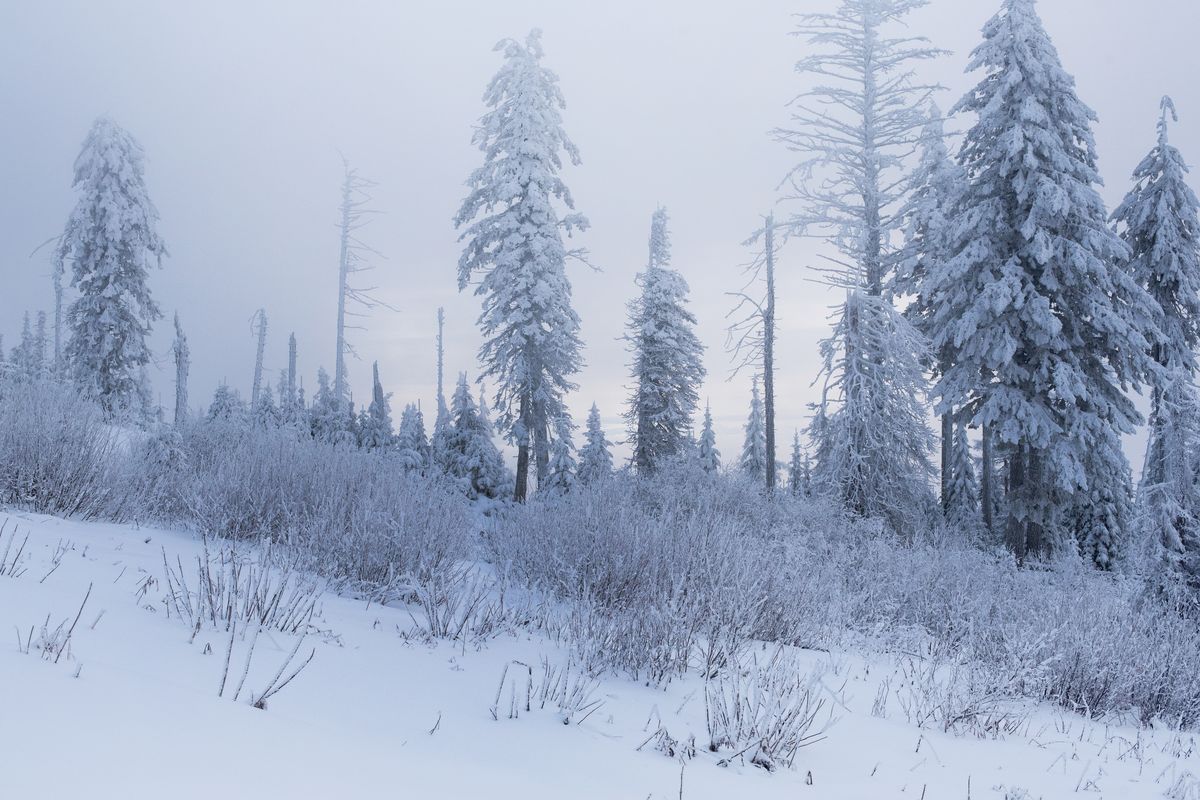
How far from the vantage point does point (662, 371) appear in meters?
27.1

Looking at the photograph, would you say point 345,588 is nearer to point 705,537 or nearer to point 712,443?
point 705,537

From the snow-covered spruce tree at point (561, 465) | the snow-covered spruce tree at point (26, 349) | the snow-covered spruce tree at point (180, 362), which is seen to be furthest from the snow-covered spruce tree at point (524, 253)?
the snow-covered spruce tree at point (26, 349)

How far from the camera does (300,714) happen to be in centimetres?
286

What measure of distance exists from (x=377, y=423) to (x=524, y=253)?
9.57 metres

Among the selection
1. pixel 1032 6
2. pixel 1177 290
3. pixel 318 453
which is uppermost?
pixel 1032 6

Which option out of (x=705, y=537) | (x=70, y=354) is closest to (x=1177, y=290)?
(x=705, y=537)

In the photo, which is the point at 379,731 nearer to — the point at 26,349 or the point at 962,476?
the point at 962,476

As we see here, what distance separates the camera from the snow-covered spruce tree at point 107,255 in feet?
74.1

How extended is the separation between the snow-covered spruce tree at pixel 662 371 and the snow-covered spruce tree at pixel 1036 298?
1179 centimetres

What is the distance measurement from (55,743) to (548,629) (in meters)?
3.64

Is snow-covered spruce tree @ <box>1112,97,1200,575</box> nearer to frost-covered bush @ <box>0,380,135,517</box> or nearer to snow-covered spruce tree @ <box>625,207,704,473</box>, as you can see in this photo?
snow-covered spruce tree @ <box>625,207,704,473</box>

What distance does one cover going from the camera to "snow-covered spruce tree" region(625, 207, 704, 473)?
27.0 metres

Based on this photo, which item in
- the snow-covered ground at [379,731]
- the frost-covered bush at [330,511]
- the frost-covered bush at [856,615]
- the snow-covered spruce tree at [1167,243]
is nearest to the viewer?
the snow-covered ground at [379,731]

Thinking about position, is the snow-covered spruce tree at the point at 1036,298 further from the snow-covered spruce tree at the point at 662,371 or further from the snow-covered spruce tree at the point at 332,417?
the snow-covered spruce tree at the point at 332,417
